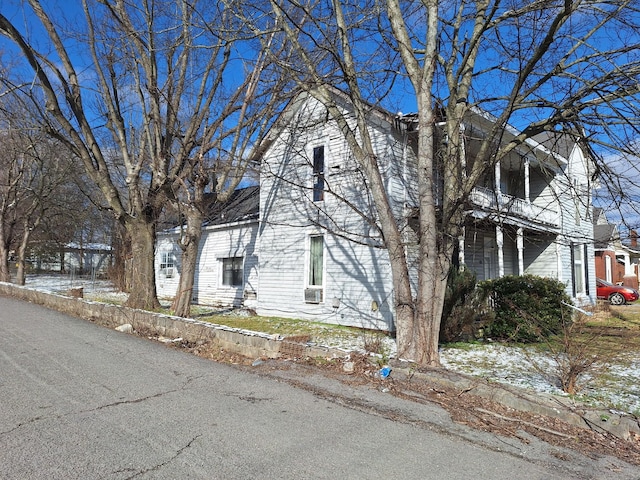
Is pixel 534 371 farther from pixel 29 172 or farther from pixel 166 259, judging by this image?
pixel 29 172

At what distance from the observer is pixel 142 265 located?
13.4m

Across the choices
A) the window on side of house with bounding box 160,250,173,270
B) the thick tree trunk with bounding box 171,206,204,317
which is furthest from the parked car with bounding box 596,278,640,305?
the window on side of house with bounding box 160,250,173,270

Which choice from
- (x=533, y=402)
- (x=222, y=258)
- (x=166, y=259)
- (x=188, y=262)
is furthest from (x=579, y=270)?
(x=166, y=259)

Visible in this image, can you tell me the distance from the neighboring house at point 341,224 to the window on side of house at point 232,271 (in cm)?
28

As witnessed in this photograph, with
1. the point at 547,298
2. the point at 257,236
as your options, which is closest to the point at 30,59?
the point at 257,236

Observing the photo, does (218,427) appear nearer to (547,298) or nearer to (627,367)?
(627,367)

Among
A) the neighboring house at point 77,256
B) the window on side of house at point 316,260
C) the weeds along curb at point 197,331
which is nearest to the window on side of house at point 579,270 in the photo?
the window on side of house at point 316,260

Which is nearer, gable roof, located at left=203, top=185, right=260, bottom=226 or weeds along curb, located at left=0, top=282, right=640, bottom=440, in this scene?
weeds along curb, located at left=0, top=282, right=640, bottom=440

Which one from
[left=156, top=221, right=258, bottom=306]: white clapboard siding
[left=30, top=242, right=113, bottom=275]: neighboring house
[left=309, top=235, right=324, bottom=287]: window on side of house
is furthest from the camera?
[left=30, top=242, right=113, bottom=275]: neighboring house

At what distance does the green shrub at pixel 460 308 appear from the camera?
387 inches

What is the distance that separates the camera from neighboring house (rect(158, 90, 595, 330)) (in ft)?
39.3

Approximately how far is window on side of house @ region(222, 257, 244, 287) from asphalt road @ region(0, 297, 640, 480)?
9.97 m

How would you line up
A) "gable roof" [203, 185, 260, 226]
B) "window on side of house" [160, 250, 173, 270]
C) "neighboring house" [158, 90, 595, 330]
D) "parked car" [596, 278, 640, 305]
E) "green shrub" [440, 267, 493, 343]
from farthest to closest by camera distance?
"parked car" [596, 278, 640, 305] < "window on side of house" [160, 250, 173, 270] < "gable roof" [203, 185, 260, 226] < "neighboring house" [158, 90, 595, 330] < "green shrub" [440, 267, 493, 343]

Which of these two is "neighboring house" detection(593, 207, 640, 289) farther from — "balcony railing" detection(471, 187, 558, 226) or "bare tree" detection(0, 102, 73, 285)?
"bare tree" detection(0, 102, 73, 285)
